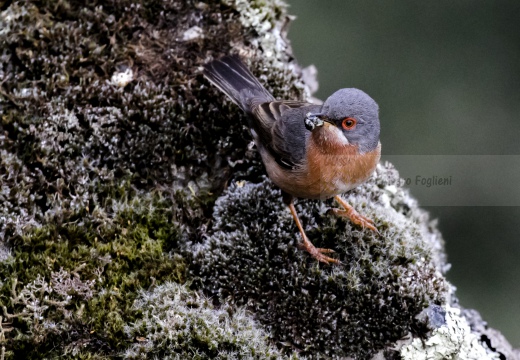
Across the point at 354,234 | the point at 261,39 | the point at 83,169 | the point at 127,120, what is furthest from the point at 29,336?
the point at 261,39

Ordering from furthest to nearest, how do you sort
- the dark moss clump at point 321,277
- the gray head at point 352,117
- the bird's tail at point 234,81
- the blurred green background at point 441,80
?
the blurred green background at point 441,80 < the bird's tail at point 234,81 < the gray head at point 352,117 < the dark moss clump at point 321,277

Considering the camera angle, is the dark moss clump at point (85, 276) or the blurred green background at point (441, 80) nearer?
the dark moss clump at point (85, 276)

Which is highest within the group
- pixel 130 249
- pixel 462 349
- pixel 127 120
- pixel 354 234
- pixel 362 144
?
pixel 362 144

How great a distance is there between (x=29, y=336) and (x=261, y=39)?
379 centimetres

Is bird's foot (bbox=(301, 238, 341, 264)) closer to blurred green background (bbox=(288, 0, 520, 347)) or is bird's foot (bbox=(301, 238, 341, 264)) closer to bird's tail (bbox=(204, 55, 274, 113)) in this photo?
bird's tail (bbox=(204, 55, 274, 113))

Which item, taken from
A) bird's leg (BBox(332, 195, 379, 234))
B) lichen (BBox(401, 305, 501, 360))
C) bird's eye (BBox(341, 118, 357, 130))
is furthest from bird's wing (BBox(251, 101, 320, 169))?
lichen (BBox(401, 305, 501, 360))

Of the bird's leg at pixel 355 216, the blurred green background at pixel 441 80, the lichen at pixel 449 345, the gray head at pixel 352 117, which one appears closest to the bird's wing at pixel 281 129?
the gray head at pixel 352 117

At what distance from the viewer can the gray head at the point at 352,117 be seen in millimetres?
4707

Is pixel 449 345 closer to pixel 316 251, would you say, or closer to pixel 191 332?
pixel 316 251

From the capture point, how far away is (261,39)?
595 cm

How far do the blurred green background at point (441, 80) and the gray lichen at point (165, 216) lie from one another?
227 cm

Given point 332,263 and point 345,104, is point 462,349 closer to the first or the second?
point 332,263

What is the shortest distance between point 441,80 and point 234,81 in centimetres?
435

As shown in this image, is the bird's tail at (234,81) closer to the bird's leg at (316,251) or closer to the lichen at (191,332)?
the bird's leg at (316,251)
